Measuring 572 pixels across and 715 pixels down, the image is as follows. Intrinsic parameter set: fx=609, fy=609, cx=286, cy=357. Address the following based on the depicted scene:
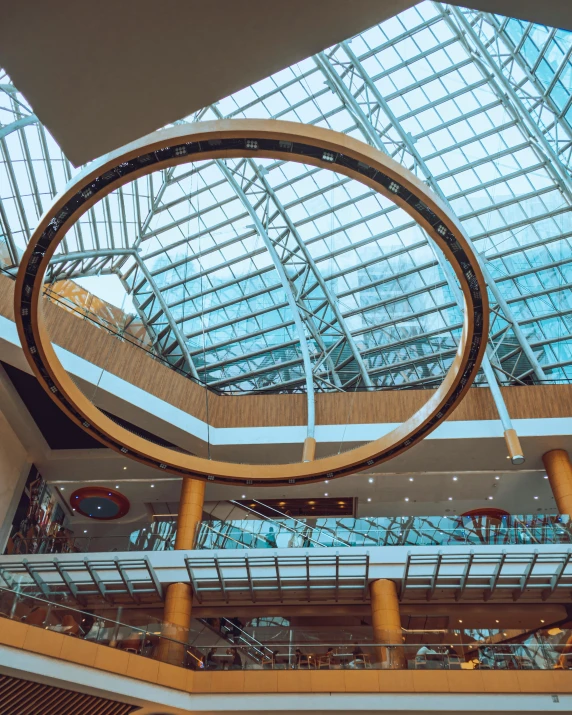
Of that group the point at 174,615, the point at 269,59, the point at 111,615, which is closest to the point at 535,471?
the point at 174,615

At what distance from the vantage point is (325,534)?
25.3 m

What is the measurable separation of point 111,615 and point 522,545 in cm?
1536

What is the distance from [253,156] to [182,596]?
19586 mm

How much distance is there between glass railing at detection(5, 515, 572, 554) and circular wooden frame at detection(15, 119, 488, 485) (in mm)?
8679

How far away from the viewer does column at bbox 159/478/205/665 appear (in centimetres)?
2025

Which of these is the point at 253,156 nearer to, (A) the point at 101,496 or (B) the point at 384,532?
(B) the point at 384,532

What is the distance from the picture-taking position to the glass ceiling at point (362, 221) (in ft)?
97.5

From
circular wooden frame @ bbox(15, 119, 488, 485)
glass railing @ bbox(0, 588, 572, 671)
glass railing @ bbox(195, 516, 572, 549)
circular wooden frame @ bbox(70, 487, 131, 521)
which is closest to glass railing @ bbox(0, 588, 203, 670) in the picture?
glass railing @ bbox(0, 588, 572, 671)

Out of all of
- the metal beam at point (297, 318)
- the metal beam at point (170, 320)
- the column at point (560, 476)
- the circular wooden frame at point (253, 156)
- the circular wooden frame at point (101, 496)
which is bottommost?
the circular wooden frame at point (253, 156)

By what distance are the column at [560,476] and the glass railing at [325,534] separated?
1821 mm

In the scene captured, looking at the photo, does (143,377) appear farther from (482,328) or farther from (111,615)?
(482,328)

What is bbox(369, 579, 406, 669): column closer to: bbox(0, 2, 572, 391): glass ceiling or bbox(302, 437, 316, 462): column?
bbox(302, 437, 316, 462): column

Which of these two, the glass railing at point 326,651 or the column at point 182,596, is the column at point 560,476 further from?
the column at point 182,596

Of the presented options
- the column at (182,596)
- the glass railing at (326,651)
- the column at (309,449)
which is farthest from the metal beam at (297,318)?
the glass railing at (326,651)
